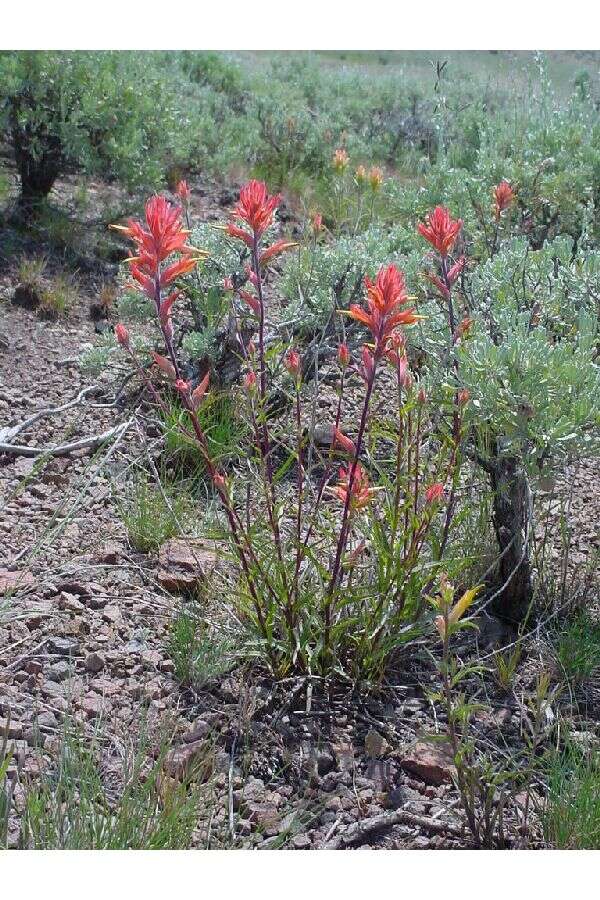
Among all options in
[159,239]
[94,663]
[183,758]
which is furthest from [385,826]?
[159,239]

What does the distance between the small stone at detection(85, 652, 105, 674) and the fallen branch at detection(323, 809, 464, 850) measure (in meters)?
0.75

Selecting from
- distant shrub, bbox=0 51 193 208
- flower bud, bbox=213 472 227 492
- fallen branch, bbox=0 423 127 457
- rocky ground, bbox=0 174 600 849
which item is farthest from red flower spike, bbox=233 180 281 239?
distant shrub, bbox=0 51 193 208

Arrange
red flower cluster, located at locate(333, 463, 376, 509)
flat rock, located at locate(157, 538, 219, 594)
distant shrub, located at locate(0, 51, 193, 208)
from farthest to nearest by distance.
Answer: distant shrub, located at locate(0, 51, 193, 208) < flat rock, located at locate(157, 538, 219, 594) < red flower cluster, located at locate(333, 463, 376, 509)

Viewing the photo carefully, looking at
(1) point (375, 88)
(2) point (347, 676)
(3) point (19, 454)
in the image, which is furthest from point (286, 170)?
(2) point (347, 676)

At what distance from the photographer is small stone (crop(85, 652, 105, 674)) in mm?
2305

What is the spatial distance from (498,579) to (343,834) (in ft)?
3.34

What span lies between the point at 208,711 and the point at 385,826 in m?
0.51

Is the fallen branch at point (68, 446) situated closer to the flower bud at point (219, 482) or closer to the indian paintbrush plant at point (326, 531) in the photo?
the indian paintbrush plant at point (326, 531)

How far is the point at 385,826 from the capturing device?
197 cm

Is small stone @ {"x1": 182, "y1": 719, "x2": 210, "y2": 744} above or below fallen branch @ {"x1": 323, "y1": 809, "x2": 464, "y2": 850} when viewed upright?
above

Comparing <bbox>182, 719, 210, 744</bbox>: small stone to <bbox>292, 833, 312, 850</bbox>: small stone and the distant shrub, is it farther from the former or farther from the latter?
the distant shrub

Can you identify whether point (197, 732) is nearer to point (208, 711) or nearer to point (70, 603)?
point (208, 711)

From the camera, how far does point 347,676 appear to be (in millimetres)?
2230

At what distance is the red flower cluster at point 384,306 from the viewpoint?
1.77 meters
